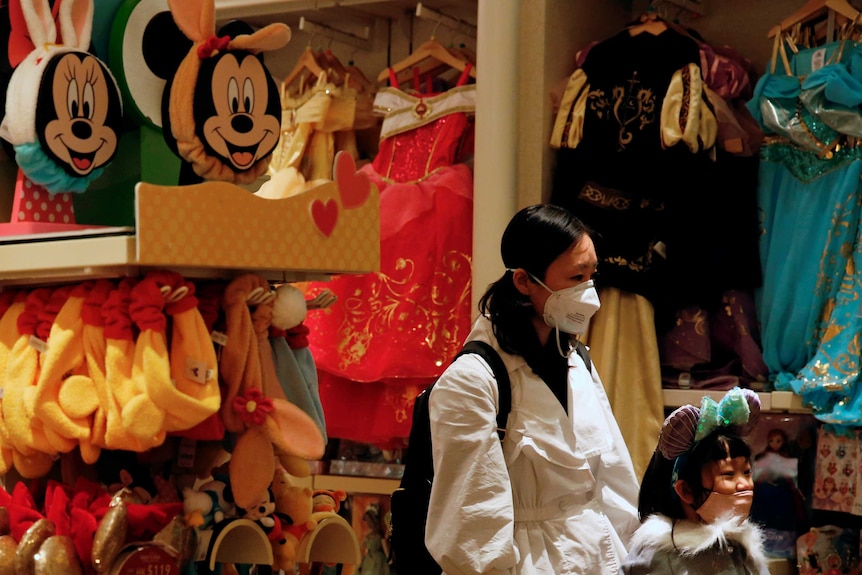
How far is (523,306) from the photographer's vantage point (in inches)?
76.3

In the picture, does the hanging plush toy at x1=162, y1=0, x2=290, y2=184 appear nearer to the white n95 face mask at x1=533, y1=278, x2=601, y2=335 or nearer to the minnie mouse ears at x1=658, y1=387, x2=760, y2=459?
the white n95 face mask at x1=533, y1=278, x2=601, y2=335

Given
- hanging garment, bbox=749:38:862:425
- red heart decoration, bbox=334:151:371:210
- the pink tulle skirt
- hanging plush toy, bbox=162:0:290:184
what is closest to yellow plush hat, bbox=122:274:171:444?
hanging plush toy, bbox=162:0:290:184

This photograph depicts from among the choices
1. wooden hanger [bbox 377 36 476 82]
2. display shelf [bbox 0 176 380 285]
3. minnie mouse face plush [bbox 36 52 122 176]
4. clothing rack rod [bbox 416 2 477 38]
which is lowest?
display shelf [bbox 0 176 380 285]

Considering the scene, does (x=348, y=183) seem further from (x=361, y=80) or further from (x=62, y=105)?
(x=361, y=80)

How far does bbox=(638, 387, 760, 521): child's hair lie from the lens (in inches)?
72.4

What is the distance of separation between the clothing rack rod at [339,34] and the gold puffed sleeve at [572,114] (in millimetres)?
928

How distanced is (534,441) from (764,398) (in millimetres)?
1235

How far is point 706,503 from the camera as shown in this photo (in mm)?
1837

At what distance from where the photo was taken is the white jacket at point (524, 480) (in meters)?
1.76

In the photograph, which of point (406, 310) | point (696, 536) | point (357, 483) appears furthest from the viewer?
point (357, 483)

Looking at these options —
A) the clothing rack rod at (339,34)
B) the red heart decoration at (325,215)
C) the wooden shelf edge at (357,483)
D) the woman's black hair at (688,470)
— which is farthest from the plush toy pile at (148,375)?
the clothing rack rod at (339,34)

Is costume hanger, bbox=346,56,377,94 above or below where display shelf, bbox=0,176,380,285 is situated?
above

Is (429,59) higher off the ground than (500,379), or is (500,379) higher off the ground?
(429,59)

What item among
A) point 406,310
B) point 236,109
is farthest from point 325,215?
point 406,310
